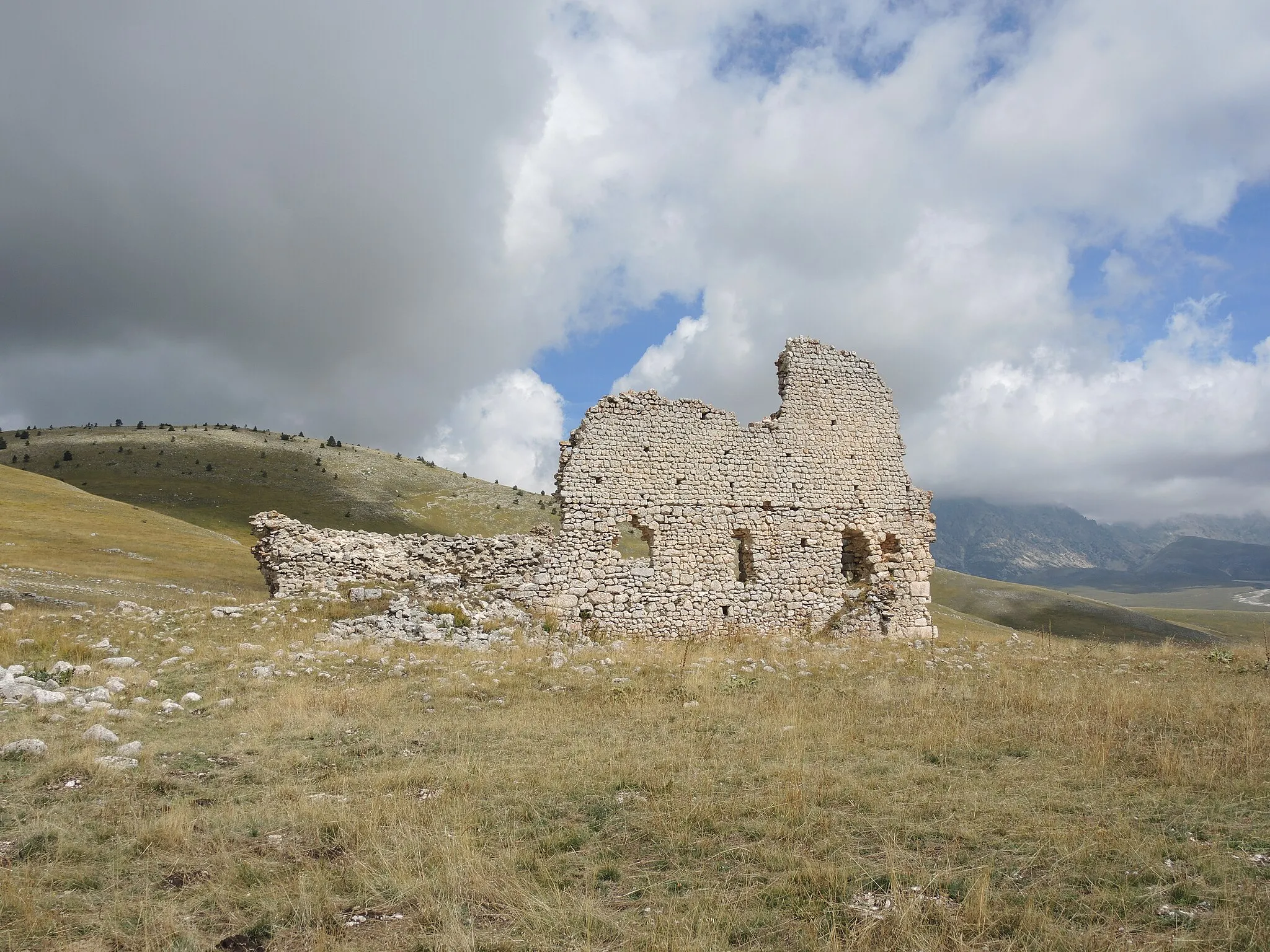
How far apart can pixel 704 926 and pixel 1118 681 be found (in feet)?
33.9

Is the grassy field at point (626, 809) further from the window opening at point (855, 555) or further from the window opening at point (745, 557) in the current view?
the window opening at point (855, 555)

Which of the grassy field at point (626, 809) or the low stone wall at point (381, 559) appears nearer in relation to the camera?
the grassy field at point (626, 809)

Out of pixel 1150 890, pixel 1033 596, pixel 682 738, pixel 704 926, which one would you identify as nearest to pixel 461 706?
pixel 682 738

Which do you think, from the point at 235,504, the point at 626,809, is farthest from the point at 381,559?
the point at 235,504

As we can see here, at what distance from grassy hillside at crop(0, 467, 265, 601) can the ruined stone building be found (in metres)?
9.46

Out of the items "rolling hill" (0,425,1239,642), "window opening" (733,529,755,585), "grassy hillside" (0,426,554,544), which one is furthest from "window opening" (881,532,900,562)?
"grassy hillside" (0,426,554,544)

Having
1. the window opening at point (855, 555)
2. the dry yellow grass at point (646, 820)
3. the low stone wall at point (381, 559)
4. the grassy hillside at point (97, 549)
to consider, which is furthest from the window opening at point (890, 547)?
the grassy hillside at point (97, 549)

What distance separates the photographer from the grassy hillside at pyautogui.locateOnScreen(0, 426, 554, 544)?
212ft

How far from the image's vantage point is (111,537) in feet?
107

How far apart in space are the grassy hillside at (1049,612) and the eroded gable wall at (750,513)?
173 feet

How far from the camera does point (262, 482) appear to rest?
242ft

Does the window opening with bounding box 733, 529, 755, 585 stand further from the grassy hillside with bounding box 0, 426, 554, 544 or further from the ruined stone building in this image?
the grassy hillside with bounding box 0, 426, 554, 544

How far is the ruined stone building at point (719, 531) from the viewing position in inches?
680

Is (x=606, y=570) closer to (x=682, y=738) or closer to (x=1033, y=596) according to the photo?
(x=682, y=738)
